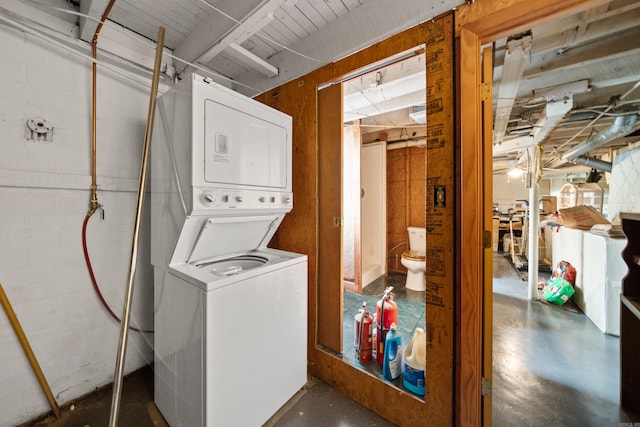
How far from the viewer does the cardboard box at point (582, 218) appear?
112 inches

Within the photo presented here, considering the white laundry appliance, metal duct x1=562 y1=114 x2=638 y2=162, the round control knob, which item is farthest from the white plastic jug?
metal duct x1=562 y1=114 x2=638 y2=162

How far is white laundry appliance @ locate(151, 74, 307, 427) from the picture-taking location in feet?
3.53

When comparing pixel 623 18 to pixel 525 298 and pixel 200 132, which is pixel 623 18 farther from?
pixel 525 298

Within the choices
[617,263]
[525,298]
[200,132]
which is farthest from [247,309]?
[525,298]

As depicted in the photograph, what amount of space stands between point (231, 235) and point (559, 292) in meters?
3.74

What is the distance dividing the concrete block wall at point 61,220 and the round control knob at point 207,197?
Answer: 0.92 meters

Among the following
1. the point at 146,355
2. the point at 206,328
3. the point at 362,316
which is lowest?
the point at 146,355

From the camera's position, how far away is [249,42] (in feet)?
5.91

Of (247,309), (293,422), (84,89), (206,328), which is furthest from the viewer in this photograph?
(84,89)

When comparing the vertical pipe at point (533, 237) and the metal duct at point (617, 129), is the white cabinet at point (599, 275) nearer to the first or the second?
the vertical pipe at point (533, 237)

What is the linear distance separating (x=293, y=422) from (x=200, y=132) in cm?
165

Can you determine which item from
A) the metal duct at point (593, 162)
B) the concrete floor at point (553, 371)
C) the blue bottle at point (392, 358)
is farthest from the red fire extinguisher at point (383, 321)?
the metal duct at point (593, 162)

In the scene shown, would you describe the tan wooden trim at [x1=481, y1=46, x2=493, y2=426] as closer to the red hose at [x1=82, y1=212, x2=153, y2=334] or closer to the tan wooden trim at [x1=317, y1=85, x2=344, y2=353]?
the tan wooden trim at [x1=317, y1=85, x2=344, y2=353]

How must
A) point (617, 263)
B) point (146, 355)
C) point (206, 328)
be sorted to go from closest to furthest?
point (206, 328), point (146, 355), point (617, 263)
